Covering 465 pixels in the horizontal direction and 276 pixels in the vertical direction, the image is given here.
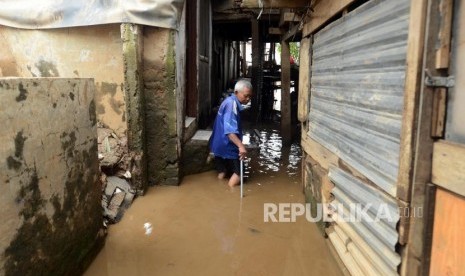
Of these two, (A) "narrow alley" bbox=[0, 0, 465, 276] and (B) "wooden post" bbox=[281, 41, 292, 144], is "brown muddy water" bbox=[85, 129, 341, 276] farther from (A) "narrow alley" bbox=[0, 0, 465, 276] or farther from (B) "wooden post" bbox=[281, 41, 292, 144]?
(B) "wooden post" bbox=[281, 41, 292, 144]

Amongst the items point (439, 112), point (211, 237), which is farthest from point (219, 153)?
point (439, 112)

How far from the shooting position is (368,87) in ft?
9.03

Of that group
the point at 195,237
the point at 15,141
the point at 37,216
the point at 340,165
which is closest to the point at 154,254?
the point at 195,237

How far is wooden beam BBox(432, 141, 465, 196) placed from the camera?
5.79ft

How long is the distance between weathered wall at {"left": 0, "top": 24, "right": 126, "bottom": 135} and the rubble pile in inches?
7.8

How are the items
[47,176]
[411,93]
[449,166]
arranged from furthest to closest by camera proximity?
[47,176]
[411,93]
[449,166]

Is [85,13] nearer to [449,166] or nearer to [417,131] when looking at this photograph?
[417,131]

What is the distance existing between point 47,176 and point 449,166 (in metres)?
2.71

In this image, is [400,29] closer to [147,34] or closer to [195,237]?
[195,237]

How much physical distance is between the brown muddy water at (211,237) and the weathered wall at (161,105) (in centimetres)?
34

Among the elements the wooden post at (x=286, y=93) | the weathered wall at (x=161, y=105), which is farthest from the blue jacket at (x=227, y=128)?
the wooden post at (x=286, y=93)

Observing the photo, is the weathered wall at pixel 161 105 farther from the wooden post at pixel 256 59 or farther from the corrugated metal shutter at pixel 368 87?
the wooden post at pixel 256 59

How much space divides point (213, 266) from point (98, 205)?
4.63 ft

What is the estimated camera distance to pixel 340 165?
3398 mm
